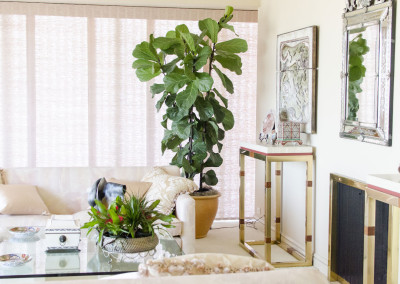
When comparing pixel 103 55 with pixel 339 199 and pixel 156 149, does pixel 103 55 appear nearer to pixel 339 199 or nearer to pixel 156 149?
pixel 156 149

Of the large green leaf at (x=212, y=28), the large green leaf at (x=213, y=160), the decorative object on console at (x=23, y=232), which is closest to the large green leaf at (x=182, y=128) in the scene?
the large green leaf at (x=213, y=160)

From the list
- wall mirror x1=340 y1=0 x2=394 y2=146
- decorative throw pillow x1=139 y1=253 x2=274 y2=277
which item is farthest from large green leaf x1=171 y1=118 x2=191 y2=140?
decorative throw pillow x1=139 y1=253 x2=274 y2=277

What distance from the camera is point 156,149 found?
633 cm

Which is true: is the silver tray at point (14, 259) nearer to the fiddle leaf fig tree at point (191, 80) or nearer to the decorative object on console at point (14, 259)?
the decorative object on console at point (14, 259)

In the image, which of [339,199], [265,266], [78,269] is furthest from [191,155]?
[265,266]

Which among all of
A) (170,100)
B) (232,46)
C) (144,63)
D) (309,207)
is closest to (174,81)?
(170,100)

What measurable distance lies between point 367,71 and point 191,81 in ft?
5.72

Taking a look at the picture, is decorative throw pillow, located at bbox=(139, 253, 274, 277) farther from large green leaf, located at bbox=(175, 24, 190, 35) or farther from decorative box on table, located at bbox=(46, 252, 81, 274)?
large green leaf, located at bbox=(175, 24, 190, 35)

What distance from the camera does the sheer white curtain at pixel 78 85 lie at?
607 centimetres

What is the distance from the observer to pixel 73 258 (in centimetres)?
339

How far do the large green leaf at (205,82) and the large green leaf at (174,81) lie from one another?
14 cm

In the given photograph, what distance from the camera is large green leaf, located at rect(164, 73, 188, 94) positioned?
17.0 feet

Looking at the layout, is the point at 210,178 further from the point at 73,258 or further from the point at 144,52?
the point at 73,258

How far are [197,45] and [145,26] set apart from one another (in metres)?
1.18
